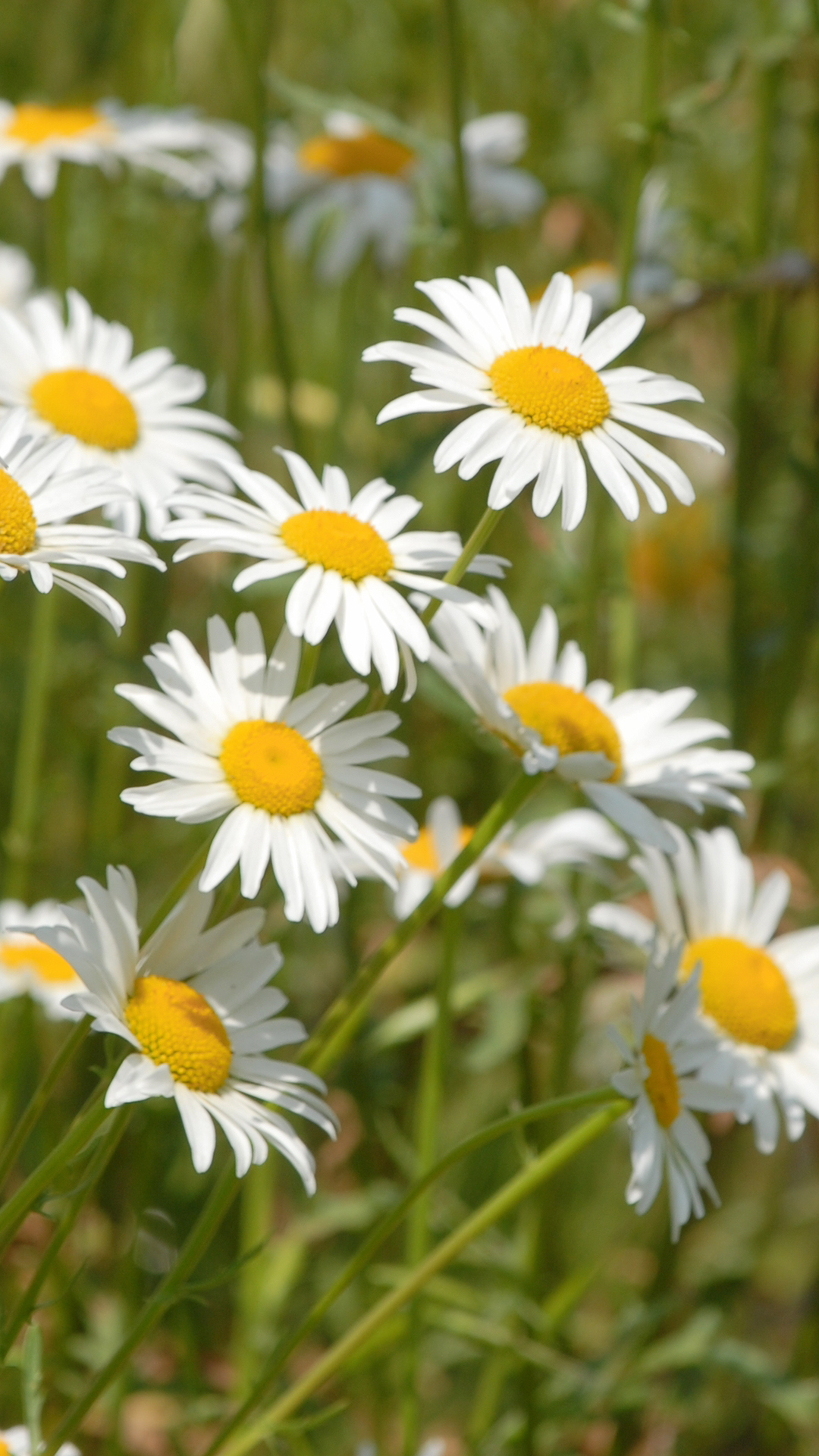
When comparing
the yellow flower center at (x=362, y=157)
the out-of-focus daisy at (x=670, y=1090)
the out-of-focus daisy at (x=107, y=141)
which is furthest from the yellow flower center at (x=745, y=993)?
the yellow flower center at (x=362, y=157)

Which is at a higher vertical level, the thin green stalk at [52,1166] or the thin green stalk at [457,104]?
the thin green stalk at [457,104]

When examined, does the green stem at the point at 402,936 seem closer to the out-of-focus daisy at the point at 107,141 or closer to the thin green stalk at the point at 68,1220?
the thin green stalk at the point at 68,1220

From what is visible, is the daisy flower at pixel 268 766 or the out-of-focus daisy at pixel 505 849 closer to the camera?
the daisy flower at pixel 268 766

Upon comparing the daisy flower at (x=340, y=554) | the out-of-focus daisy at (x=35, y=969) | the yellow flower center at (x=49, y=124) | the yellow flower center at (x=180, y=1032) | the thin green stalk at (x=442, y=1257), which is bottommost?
the thin green stalk at (x=442, y=1257)

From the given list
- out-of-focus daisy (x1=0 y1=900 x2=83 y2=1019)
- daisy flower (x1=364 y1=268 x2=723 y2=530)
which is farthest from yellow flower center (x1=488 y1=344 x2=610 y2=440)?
out-of-focus daisy (x1=0 y1=900 x2=83 y2=1019)

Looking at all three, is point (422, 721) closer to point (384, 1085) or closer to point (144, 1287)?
point (384, 1085)

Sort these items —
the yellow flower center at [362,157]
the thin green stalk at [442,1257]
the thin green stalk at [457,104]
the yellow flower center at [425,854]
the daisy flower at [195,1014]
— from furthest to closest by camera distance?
the yellow flower center at [362,157], the thin green stalk at [457,104], the yellow flower center at [425,854], the thin green stalk at [442,1257], the daisy flower at [195,1014]

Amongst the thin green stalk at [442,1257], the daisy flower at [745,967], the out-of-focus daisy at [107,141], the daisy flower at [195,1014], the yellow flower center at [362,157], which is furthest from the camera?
the yellow flower center at [362,157]

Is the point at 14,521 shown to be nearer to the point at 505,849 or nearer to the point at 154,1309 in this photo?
the point at 154,1309
